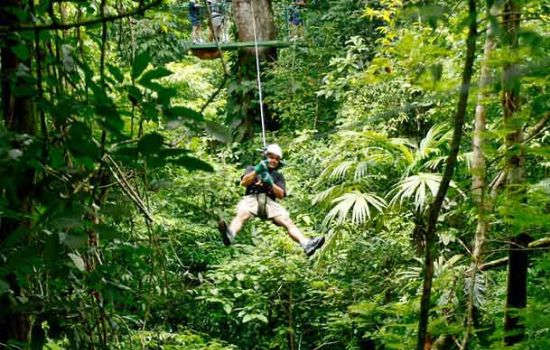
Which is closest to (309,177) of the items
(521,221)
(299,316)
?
(299,316)

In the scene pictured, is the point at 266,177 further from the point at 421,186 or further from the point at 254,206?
the point at 421,186

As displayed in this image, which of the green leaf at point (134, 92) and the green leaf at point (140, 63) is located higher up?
the green leaf at point (140, 63)

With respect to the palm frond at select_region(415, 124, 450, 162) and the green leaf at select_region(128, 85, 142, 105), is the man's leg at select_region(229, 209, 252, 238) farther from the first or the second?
the green leaf at select_region(128, 85, 142, 105)

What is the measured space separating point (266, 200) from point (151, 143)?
496 centimetres

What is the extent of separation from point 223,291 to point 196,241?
44.4 inches

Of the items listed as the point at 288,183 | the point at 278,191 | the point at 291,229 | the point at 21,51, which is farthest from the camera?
the point at 288,183

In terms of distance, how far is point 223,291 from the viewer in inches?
265

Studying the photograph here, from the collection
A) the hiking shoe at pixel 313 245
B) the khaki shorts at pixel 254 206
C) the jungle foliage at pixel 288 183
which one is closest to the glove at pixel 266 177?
the khaki shorts at pixel 254 206

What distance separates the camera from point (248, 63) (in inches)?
445

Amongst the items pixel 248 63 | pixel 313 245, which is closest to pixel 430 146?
pixel 313 245

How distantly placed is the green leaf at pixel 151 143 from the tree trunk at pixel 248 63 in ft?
31.7

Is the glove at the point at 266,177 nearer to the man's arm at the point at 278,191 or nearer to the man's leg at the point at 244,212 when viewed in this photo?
the man's arm at the point at 278,191

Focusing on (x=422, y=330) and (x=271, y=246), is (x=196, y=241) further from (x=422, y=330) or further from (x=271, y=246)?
(x=422, y=330)

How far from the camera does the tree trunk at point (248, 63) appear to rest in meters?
11.0
